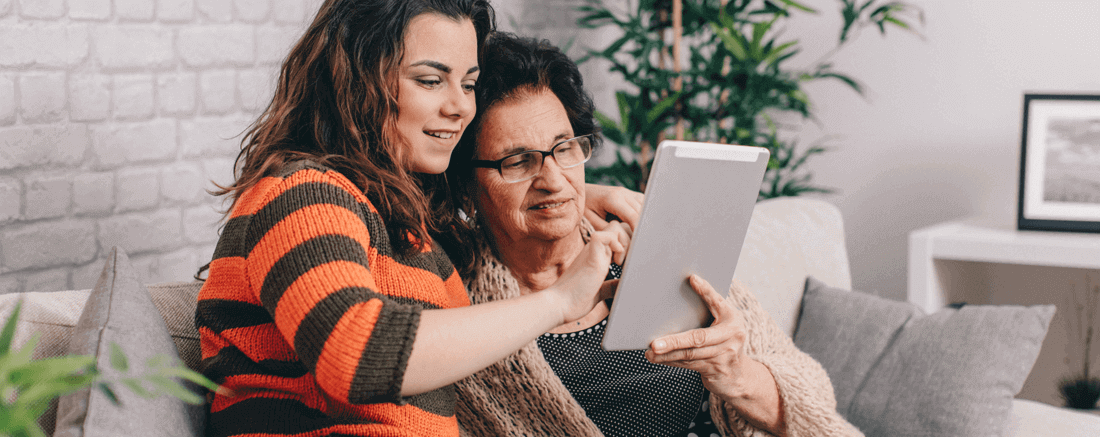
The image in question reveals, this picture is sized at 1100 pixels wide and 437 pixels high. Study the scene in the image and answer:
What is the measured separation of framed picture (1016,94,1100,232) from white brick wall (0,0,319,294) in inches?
81.8

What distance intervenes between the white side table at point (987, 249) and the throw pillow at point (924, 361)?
2.43 feet

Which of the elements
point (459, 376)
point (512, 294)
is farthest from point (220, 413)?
point (512, 294)

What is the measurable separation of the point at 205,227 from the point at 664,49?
1562mm

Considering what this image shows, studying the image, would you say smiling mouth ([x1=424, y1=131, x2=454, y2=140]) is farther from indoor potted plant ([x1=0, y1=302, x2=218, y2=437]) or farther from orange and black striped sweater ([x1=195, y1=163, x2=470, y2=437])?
indoor potted plant ([x1=0, y1=302, x2=218, y2=437])

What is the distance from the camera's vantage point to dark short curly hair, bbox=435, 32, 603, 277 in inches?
49.8

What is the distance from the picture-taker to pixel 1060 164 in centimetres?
228

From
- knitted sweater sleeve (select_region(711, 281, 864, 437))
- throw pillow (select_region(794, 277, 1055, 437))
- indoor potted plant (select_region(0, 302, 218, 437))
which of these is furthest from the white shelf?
indoor potted plant (select_region(0, 302, 218, 437))

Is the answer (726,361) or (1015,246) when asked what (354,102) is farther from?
(1015,246)

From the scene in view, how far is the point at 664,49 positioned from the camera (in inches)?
102

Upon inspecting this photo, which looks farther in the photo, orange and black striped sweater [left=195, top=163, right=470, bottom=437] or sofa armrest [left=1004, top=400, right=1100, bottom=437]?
sofa armrest [left=1004, top=400, right=1100, bottom=437]

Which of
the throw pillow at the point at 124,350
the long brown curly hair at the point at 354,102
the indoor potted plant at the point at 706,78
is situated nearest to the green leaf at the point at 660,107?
the indoor potted plant at the point at 706,78

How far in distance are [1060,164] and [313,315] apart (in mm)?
2362

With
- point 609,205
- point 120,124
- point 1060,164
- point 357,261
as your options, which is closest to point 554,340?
point 609,205

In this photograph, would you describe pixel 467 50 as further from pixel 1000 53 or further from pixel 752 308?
pixel 1000 53
